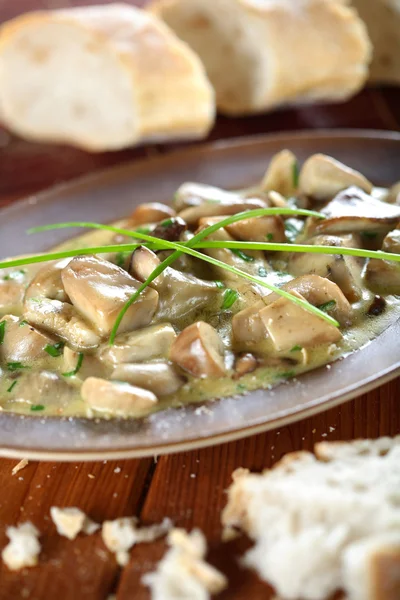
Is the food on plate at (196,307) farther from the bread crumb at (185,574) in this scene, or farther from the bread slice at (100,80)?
the bread slice at (100,80)

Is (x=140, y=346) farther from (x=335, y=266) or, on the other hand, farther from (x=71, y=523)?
(x=335, y=266)

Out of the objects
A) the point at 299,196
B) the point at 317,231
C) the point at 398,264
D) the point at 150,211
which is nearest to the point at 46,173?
the point at 150,211

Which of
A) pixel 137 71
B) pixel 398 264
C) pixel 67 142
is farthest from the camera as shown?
pixel 67 142

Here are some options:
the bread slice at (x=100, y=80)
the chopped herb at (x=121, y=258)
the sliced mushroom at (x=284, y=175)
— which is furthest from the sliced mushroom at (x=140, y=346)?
the bread slice at (x=100, y=80)

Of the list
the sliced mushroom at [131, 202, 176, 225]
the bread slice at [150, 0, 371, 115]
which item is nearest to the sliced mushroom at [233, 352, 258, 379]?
the sliced mushroom at [131, 202, 176, 225]

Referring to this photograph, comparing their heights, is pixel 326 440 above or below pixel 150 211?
below

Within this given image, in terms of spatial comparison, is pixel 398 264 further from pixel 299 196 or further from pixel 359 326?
pixel 299 196
